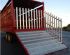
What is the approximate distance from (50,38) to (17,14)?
118 inches

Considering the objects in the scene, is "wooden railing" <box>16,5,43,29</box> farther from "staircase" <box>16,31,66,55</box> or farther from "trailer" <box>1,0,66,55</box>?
"staircase" <box>16,31,66,55</box>

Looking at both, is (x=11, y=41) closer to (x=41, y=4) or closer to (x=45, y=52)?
(x=41, y=4)

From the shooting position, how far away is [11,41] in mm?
16453

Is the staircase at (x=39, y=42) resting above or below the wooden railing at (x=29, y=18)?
below

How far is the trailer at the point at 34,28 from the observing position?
11.2 meters

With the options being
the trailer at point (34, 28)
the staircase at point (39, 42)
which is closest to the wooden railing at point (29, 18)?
the trailer at point (34, 28)

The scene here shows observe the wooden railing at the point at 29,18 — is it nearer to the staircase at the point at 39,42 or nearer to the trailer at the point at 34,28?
the trailer at the point at 34,28

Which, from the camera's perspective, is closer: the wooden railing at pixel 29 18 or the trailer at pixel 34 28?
the trailer at pixel 34 28

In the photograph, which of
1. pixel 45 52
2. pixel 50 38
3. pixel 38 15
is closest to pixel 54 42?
pixel 50 38

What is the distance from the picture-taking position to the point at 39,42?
11930 millimetres

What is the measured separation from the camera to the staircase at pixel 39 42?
425 inches

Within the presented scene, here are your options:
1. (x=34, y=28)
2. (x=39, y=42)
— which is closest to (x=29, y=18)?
(x=34, y=28)

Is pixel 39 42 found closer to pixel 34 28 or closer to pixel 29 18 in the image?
pixel 34 28

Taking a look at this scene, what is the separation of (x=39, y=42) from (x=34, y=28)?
2.15m
